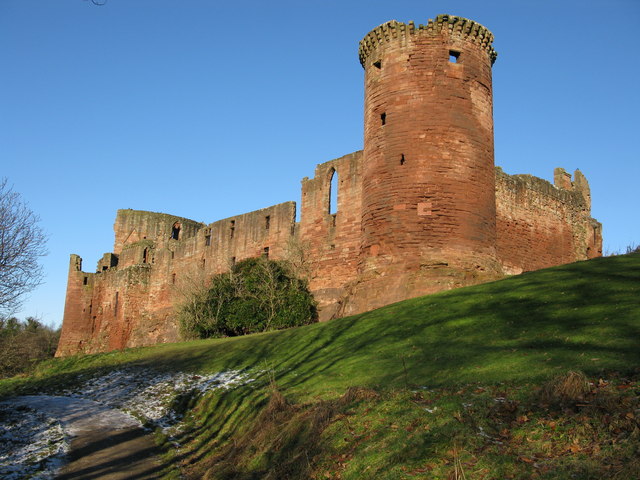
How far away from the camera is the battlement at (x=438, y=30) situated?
22359 mm

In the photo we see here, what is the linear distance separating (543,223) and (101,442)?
73.4ft

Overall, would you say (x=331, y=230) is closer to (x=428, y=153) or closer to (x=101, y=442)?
(x=428, y=153)

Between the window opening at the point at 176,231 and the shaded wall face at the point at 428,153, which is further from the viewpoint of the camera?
the window opening at the point at 176,231

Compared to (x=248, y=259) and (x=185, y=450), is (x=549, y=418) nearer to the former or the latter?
(x=185, y=450)

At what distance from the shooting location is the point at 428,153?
2116cm

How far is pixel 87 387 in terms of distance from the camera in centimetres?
1866

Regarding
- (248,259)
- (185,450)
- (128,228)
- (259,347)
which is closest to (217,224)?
(248,259)

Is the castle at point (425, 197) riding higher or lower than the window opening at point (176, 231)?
lower

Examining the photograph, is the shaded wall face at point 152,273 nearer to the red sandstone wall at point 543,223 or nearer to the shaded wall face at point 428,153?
the red sandstone wall at point 543,223

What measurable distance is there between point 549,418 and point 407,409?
210 centimetres

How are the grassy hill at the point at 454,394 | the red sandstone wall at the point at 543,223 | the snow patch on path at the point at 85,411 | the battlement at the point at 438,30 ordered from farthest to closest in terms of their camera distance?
the red sandstone wall at the point at 543,223, the battlement at the point at 438,30, the snow patch on path at the point at 85,411, the grassy hill at the point at 454,394

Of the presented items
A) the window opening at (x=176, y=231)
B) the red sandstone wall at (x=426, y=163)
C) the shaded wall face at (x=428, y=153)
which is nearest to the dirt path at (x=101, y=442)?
the red sandstone wall at (x=426, y=163)

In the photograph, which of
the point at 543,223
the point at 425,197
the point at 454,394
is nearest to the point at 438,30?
the point at 425,197

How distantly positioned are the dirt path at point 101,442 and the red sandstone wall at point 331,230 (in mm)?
13795
